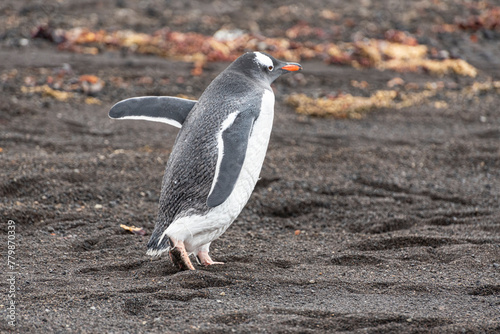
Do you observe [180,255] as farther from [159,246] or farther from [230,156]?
[230,156]

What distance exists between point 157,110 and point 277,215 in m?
1.49

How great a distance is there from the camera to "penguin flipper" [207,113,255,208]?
3256mm

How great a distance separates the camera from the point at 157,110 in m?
4.00

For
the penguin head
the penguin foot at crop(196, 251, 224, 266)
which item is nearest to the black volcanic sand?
the penguin foot at crop(196, 251, 224, 266)

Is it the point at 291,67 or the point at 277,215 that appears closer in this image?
the point at 291,67

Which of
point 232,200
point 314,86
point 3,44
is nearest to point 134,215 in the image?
point 232,200

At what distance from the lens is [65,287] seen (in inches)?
127

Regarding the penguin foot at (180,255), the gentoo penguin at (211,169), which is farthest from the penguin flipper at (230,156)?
the penguin foot at (180,255)

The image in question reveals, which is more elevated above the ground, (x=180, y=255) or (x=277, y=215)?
(x=180, y=255)

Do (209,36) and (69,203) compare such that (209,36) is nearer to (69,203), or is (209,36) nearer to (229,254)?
(69,203)

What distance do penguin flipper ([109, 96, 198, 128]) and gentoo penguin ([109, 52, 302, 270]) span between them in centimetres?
17

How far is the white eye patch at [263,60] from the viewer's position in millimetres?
4133

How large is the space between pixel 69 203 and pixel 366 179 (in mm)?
2621

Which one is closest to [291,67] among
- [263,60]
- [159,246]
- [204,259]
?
[263,60]
